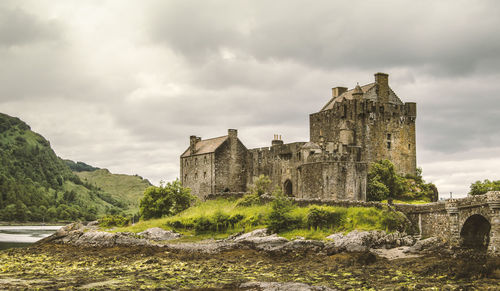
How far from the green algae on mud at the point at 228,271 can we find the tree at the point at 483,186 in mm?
16430

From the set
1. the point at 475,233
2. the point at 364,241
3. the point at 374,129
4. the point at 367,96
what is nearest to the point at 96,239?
the point at 364,241

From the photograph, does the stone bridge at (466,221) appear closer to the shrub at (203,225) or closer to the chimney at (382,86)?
the shrub at (203,225)

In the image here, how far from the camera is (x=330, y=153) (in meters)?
41.0

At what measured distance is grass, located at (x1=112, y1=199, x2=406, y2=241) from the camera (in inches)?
1314

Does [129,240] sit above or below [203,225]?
below

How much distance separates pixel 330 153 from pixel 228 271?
55.8 ft

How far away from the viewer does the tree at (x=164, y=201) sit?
49531 mm

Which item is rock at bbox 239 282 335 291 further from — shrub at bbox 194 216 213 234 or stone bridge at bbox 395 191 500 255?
shrub at bbox 194 216 213 234

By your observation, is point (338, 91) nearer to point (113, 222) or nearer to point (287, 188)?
point (287, 188)

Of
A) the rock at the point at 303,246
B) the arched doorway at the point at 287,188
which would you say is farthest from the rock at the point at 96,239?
the arched doorway at the point at 287,188

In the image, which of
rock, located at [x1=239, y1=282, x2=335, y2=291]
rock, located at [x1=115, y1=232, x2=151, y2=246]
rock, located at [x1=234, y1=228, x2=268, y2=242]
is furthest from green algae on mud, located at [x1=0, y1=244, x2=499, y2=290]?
rock, located at [x1=115, y1=232, x2=151, y2=246]

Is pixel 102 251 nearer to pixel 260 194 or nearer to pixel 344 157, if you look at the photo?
pixel 260 194

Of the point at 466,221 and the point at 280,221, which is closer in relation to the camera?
the point at 466,221

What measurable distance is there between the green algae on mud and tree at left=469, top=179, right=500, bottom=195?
16.4 metres
